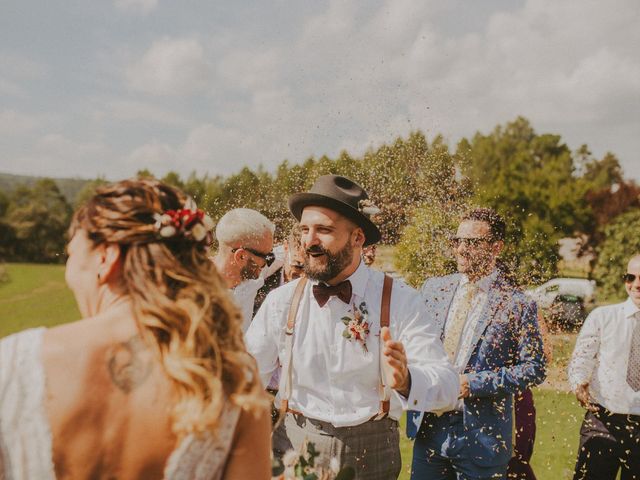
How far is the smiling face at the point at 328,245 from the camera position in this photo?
315 centimetres

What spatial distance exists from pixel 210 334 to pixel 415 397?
1426 millimetres

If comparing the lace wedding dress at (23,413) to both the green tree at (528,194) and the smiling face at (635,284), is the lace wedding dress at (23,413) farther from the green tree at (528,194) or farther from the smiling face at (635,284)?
the smiling face at (635,284)

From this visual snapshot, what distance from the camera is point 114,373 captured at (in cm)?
142

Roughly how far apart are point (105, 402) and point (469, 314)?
9.80ft

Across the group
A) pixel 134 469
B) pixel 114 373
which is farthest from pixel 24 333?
pixel 134 469

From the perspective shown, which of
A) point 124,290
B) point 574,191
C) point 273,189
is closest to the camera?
point 124,290

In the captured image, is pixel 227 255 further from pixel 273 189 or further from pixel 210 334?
pixel 273 189

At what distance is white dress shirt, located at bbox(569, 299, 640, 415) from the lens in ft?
14.4

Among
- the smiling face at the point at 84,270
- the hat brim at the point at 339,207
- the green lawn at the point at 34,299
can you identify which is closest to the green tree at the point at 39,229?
the green lawn at the point at 34,299

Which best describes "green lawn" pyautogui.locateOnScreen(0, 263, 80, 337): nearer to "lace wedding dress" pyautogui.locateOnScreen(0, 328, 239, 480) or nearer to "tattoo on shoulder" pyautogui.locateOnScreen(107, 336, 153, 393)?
"lace wedding dress" pyautogui.locateOnScreen(0, 328, 239, 480)

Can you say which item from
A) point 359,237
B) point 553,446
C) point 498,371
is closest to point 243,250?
point 359,237

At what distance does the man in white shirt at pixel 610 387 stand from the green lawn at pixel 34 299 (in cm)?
1731

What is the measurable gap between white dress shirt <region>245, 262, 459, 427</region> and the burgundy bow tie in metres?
0.03

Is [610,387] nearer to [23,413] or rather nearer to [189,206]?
[189,206]
